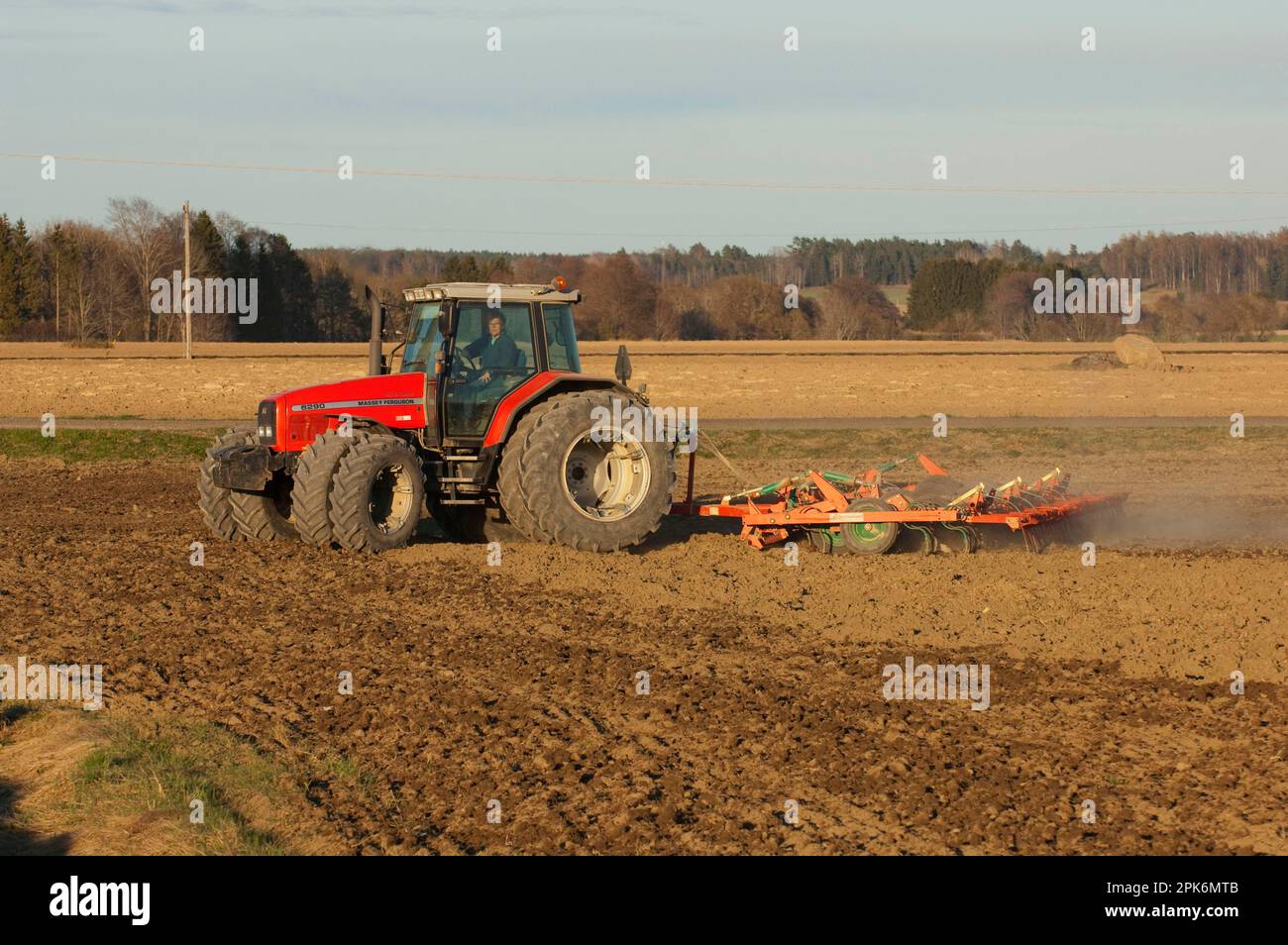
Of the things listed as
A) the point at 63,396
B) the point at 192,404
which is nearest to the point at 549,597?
the point at 192,404

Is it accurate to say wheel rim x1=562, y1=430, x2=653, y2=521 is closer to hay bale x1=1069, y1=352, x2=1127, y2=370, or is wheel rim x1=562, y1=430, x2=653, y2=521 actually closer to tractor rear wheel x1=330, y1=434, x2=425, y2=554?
tractor rear wheel x1=330, y1=434, x2=425, y2=554

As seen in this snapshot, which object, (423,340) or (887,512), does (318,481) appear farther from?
(887,512)

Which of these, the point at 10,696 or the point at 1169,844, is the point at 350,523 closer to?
the point at 10,696

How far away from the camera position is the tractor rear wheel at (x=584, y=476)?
476 inches

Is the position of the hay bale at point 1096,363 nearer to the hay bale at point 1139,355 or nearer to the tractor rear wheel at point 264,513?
the hay bale at point 1139,355

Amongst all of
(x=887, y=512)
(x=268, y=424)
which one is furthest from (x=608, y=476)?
(x=268, y=424)

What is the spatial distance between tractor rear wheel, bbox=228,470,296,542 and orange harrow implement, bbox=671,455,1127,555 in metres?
3.53

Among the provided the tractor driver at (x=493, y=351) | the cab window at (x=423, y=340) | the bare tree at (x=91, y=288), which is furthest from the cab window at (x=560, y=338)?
the bare tree at (x=91, y=288)

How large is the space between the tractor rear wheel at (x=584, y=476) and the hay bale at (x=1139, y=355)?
29.1 metres

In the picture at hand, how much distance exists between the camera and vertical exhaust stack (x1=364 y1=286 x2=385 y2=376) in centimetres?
1229

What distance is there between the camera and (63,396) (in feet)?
103

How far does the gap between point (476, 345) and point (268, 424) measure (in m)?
1.93

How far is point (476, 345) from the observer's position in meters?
12.6

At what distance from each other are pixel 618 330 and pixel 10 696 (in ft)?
195
